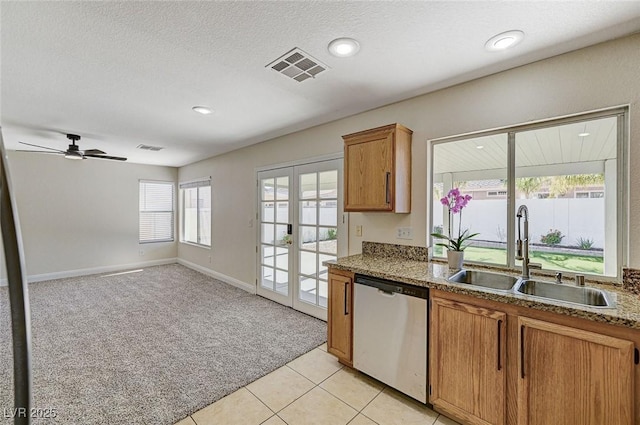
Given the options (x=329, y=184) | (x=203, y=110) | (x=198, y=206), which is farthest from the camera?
(x=198, y=206)

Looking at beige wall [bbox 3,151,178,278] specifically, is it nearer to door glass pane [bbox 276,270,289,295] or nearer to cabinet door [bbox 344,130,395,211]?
door glass pane [bbox 276,270,289,295]

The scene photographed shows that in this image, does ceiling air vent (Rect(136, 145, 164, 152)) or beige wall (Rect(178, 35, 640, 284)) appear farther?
ceiling air vent (Rect(136, 145, 164, 152))

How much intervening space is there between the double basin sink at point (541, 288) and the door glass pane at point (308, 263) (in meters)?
1.86

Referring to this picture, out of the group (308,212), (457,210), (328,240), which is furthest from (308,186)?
(457,210)

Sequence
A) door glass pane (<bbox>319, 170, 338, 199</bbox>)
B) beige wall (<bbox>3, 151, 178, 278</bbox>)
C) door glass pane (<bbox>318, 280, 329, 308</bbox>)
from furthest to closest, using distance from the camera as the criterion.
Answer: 1. beige wall (<bbox>3, 151, 178, 278</bbox>)
2. door glass pane (<bbox>318, 280, 329, 308</bbox>)
3. door glass pane (<bbox>319, 170, 338, 199</bbox>)

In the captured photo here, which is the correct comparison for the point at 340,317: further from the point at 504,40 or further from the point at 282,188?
the point at 504,40

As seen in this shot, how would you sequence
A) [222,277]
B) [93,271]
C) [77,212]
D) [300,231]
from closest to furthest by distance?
[300,231], [222,277], [77,212], [93,271]

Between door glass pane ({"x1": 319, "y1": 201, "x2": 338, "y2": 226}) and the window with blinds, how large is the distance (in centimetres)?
492

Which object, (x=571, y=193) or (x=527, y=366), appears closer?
(x=527, y=366)

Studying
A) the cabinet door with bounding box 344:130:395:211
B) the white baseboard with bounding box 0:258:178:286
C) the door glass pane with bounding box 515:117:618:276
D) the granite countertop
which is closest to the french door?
the cabinet door with bounding box 344:130:395:211

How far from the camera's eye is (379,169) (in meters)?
2.63

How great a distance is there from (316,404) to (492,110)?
105 inches

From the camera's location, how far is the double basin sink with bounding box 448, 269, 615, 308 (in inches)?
70.4

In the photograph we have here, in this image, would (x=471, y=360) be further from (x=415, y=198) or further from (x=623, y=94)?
(x=623, y=94)
